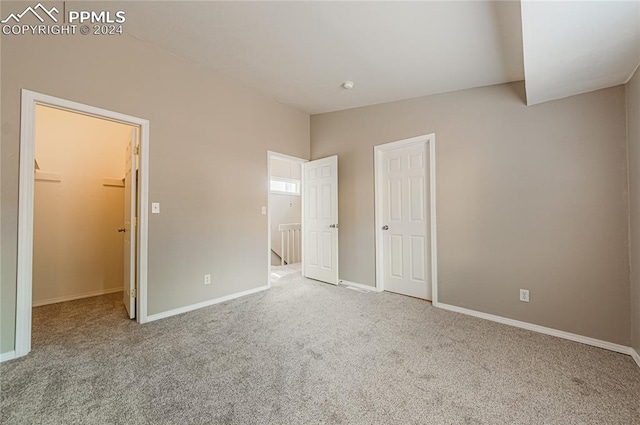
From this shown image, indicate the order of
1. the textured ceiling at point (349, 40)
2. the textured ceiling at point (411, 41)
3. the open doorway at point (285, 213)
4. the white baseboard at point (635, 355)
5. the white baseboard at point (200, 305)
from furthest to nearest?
the open doorway at point (285, 213), the white baseboard at point (200, 305), the textured ceiling at point (349, 40), the white baseboard at point (635, 355), the textured ceiling at point (411, 41)

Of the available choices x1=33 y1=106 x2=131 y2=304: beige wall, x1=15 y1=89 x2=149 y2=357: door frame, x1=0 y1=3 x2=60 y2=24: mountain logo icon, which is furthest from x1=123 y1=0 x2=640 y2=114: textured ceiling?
x1=33 y1=106 x2=131 y2=304: beige wall

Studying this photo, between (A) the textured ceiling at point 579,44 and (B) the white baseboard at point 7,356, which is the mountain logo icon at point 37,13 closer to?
(B) the white baseboard at point 7,356

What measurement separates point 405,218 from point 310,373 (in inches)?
89.6

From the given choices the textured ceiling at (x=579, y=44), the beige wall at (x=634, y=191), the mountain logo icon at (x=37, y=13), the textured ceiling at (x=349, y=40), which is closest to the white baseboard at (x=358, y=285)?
the beige wall at (x=634, y=191)

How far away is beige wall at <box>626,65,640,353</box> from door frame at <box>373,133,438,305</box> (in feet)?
4.86

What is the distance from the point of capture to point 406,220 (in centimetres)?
332

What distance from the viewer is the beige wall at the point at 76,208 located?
10.1 ft

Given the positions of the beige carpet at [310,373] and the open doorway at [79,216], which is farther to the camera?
the open doorway at [79,216]

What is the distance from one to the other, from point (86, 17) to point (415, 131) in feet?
11.4

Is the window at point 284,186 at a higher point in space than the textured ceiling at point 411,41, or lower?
lower

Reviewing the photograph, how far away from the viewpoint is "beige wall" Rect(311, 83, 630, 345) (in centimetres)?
206

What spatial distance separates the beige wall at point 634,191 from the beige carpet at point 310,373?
0.35 metres

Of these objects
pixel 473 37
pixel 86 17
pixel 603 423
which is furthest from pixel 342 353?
pixel 86 17

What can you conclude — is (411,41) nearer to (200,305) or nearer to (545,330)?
(545,330)
